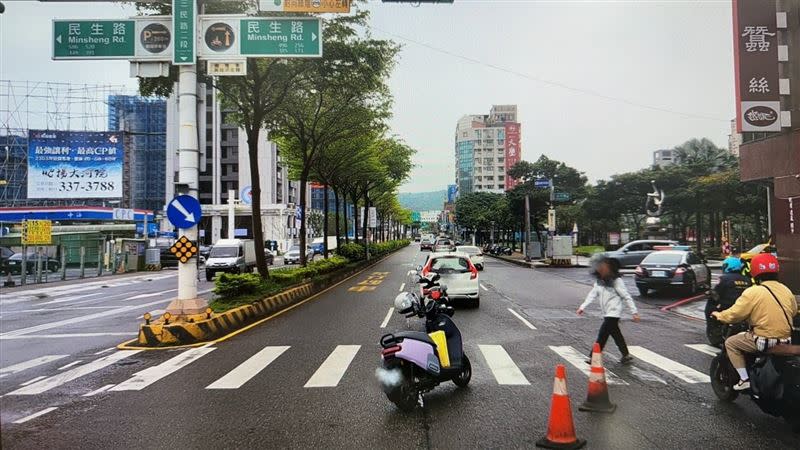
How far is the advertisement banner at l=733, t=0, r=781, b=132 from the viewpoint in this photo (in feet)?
50.4

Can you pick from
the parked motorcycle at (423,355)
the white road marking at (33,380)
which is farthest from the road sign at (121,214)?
the parked motorcycle at (423,355)

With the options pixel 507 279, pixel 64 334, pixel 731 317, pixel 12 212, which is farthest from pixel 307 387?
pixel 12 212

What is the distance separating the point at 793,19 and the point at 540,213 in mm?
35160

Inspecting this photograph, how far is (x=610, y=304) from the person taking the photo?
7871 mm

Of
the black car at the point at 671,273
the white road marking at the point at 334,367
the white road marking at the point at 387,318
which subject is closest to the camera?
the white road marking at the point at 334,367

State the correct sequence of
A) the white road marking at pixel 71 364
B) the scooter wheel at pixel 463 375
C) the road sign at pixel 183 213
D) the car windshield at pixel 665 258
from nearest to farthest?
1. the scooter wheel at pixel 463 375
2. the white road marking at pixel 71 364
3. the road sign at pixel 183 213
4. the car windshield at pixel 665 258

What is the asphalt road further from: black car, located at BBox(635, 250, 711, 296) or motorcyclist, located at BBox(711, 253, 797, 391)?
black car, located at BBox(635, 250, 711, 296)

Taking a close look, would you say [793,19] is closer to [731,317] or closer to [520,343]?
[520,343]

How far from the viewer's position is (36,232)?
26.7 metres

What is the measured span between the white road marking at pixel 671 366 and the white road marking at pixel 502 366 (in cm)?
210

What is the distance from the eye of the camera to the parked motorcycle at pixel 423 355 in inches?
226

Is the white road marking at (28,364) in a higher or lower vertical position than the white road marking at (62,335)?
higher

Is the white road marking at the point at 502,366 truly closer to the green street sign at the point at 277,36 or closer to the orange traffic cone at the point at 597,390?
the orange traffic cone at the point at 597,390

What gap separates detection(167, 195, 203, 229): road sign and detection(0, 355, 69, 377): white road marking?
3.03m
